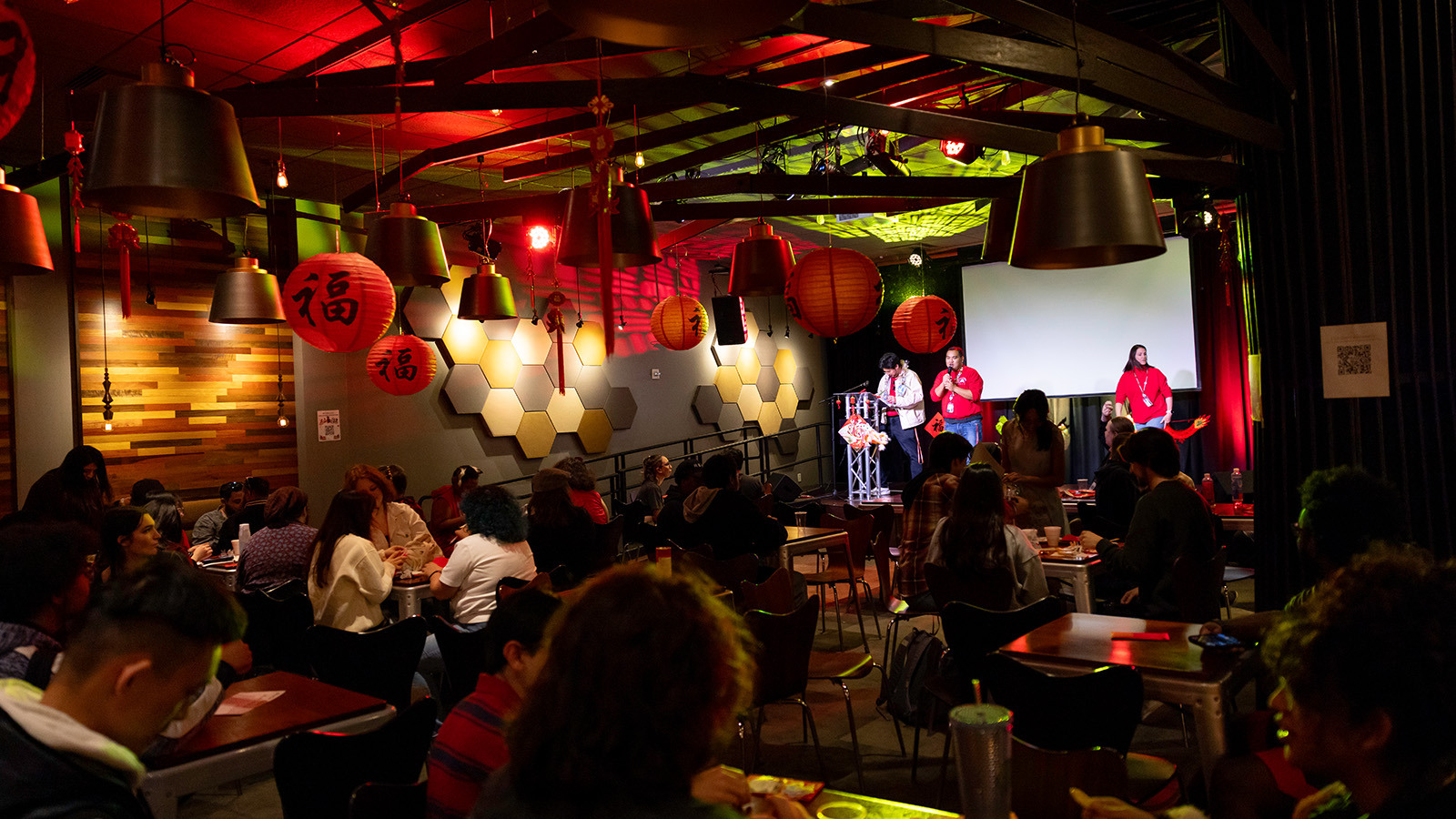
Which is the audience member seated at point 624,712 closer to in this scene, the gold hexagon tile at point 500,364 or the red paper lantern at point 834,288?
the red paper lantern at point 834,288

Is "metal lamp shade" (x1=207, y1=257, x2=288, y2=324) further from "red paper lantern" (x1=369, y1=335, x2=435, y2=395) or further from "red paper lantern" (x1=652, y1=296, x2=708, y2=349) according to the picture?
"red paper lantern" (x1=652, y1=296, x2=708, y2=349)

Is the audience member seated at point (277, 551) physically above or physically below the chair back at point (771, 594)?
above

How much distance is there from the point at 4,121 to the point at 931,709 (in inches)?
126

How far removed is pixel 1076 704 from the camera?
2410 millimetres

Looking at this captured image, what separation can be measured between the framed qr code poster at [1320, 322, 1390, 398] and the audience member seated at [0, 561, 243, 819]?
14.3ft

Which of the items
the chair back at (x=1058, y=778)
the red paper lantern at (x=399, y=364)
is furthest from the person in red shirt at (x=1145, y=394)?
the chair back at (x=1058, y=778)

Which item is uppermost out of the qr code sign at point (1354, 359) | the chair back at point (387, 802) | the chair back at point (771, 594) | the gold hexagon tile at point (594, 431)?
the qr code sign at point (1354, 359)

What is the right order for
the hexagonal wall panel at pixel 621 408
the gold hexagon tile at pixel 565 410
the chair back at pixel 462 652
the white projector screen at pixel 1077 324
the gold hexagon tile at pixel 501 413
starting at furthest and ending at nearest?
the white projector screen at pixel 1077 324, the hexagonal wall panel at pixel 621 408, the gold hexagon tile at pixel 565 410, the gold hexagon tile at pixel 501 413, the chair back at pixel 462 652

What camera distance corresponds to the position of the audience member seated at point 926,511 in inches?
181

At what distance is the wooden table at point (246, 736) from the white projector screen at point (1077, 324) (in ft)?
29.7

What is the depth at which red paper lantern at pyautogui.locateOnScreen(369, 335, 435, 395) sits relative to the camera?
6.89m

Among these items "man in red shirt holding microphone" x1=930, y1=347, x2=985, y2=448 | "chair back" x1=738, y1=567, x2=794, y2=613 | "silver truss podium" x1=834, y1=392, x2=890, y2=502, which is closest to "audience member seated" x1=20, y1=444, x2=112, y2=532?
"chair back" x1=738, y1=567, x2=794, y2=613

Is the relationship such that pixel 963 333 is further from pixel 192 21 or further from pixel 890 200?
pixel 192 21

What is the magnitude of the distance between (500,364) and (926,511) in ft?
19.1
